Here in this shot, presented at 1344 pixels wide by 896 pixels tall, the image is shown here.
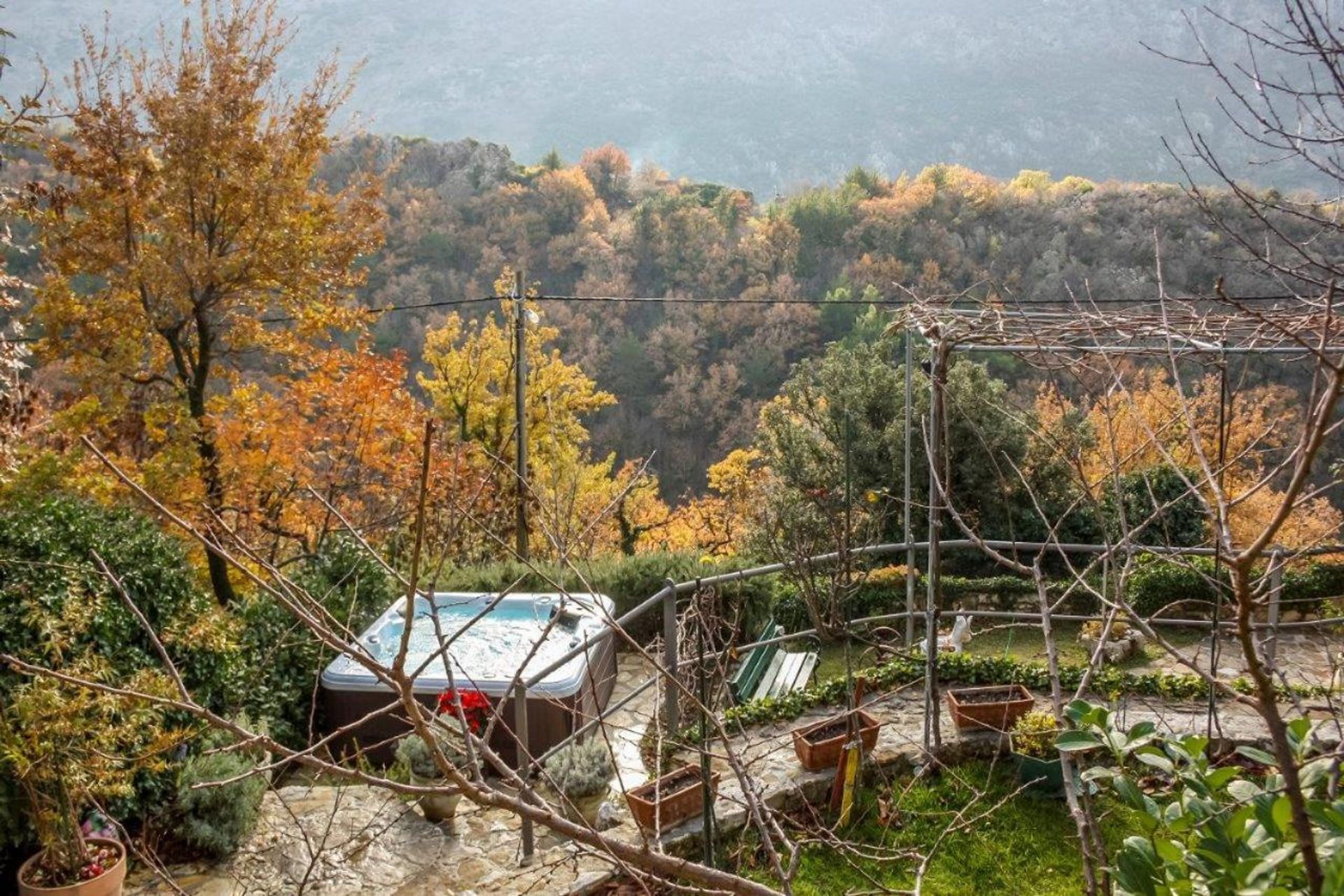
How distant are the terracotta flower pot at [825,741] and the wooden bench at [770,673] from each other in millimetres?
777

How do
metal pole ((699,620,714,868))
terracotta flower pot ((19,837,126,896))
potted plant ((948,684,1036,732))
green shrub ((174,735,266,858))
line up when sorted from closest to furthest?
metal pole ((699,620,714,868))
terracotta flower pot ((19,837,126,896))
green shrub ((174,735,266,858))
potted plant ((948,684,1036,732))

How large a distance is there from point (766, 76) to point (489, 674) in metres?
57.7

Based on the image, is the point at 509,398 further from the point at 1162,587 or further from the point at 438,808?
the point at 438,808

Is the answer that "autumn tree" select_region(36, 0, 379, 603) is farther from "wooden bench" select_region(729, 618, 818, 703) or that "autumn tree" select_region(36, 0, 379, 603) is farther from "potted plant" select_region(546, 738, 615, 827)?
"wooden bench" select_region(729, 618, 818, 703)

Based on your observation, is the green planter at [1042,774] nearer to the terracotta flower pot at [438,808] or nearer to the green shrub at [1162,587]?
the terracotta flower pot at [438,808]

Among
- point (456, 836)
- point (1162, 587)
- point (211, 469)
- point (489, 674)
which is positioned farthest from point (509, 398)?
point (456, 836)

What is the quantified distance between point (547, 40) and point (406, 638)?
6815 centimetres

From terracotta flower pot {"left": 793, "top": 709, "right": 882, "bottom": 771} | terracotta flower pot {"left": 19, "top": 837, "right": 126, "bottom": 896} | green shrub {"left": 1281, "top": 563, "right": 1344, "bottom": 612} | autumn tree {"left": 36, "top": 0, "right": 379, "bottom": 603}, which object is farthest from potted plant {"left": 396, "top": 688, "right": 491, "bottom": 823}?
green shrub {"left": 1281, "top": 563, "right": 1344, "bottom": 612}

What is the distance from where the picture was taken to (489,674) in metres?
7.26

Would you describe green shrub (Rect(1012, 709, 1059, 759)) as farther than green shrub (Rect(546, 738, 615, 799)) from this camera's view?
No

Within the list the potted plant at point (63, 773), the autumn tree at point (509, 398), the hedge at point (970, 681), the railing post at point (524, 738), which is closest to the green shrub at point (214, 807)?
the potted plant at point (63, 773)

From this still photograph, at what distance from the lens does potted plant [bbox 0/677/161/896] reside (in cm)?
402

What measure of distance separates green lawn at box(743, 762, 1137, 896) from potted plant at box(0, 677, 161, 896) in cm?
267

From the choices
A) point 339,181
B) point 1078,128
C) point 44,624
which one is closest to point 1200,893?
point 44,624
